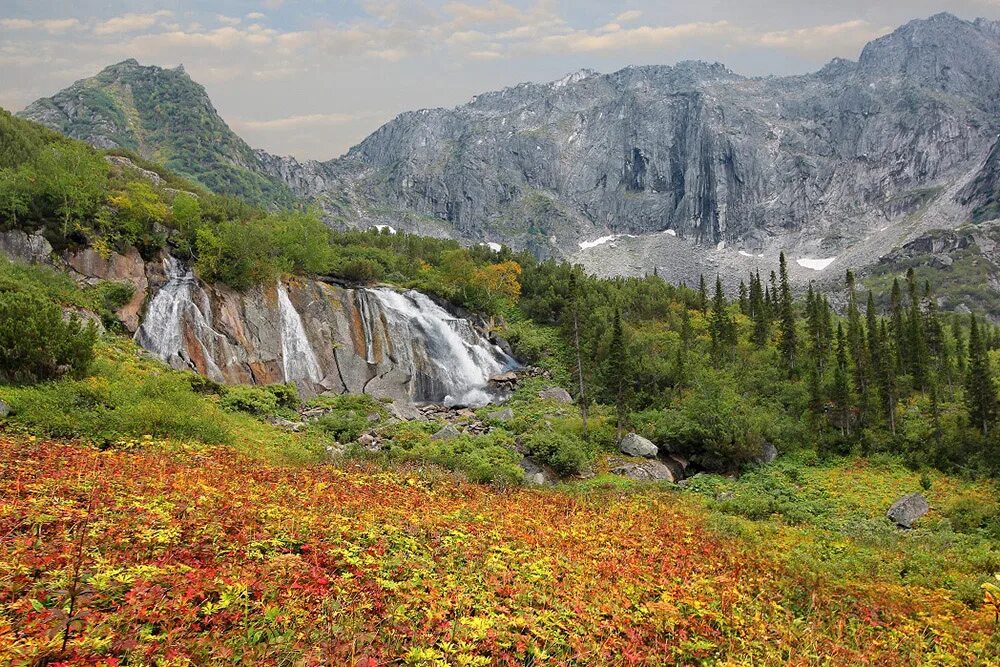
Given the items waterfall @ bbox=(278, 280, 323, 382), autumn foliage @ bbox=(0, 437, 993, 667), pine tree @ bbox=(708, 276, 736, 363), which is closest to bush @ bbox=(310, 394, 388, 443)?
waterfall @ bbox=(278, 280, 323, 382)

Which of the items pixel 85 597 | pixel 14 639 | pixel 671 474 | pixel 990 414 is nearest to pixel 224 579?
pixel 85 597

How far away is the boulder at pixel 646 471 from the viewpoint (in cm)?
2646

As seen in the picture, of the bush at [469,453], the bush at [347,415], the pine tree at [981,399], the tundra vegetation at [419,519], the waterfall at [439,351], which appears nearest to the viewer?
the tundra vegetation at [419,519]

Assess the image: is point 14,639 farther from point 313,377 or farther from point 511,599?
point 313,377

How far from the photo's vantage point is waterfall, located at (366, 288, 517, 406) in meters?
41.8

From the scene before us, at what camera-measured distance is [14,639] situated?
4.31 meters

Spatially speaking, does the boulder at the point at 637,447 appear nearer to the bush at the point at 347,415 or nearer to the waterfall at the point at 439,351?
the bush at the point at 347,415

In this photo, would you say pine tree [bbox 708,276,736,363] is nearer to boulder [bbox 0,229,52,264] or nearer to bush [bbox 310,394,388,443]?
bush [bbox 310,394,388,443]

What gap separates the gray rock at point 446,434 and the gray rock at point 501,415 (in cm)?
523

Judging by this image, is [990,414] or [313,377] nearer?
[990,414]

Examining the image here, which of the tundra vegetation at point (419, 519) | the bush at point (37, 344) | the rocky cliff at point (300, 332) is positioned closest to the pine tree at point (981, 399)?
the tundra vegetation at point (419, 519)

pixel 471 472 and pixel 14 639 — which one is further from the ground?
pixel 14 639

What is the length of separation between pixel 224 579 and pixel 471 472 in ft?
40.7

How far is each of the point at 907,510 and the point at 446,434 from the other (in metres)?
19.1
